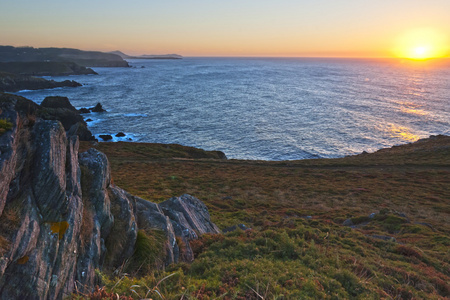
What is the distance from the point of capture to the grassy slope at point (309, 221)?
9.19 metres

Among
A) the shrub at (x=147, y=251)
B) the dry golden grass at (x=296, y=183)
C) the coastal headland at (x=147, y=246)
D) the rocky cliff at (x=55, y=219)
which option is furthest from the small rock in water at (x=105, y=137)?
the shrub at (x=147, y=251)

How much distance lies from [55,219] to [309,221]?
19220 mm

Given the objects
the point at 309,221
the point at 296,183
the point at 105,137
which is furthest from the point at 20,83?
the point at 309,221

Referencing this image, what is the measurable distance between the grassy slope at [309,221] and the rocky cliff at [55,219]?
1.83 m

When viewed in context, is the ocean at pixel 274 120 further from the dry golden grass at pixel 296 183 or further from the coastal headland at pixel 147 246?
the coastal headland at pixel 147 246

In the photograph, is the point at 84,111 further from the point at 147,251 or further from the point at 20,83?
the point at 147,251

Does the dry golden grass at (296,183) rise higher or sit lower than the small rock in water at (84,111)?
lower

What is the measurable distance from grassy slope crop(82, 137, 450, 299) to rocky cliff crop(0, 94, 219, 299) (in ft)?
6.02

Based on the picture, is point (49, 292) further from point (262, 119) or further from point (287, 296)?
point (262, 119)

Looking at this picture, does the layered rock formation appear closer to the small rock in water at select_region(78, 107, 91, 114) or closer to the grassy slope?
the small rock in water at select_region(78, 107, 91, 114)

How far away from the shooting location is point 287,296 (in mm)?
7652

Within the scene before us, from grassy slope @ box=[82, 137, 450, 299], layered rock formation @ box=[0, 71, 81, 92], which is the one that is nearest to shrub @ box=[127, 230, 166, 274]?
grassy slope @ box=[82, 137, 450, 299]

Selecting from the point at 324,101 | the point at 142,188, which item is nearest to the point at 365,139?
the point at 324,101

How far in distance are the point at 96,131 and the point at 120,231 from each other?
3103 inches
